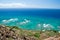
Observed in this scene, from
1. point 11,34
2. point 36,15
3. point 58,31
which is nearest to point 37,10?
point 36,15

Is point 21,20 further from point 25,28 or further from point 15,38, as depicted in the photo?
point 15,38

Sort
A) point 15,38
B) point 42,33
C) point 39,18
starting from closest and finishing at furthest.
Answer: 1. point 15,38
2. point 42,33
3. point 39,18

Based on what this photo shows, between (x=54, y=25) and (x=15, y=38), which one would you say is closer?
(x=15, y=38)

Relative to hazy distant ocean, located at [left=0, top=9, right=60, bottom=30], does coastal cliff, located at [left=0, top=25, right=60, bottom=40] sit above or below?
below

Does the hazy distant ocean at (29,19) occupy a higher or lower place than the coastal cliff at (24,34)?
higher

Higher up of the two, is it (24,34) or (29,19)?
(29,19)

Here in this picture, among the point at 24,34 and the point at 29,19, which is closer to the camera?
the point at 24,34

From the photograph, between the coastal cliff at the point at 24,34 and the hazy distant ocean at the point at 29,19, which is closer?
the coastal cliff at the point at 24,34

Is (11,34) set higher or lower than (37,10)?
lower
